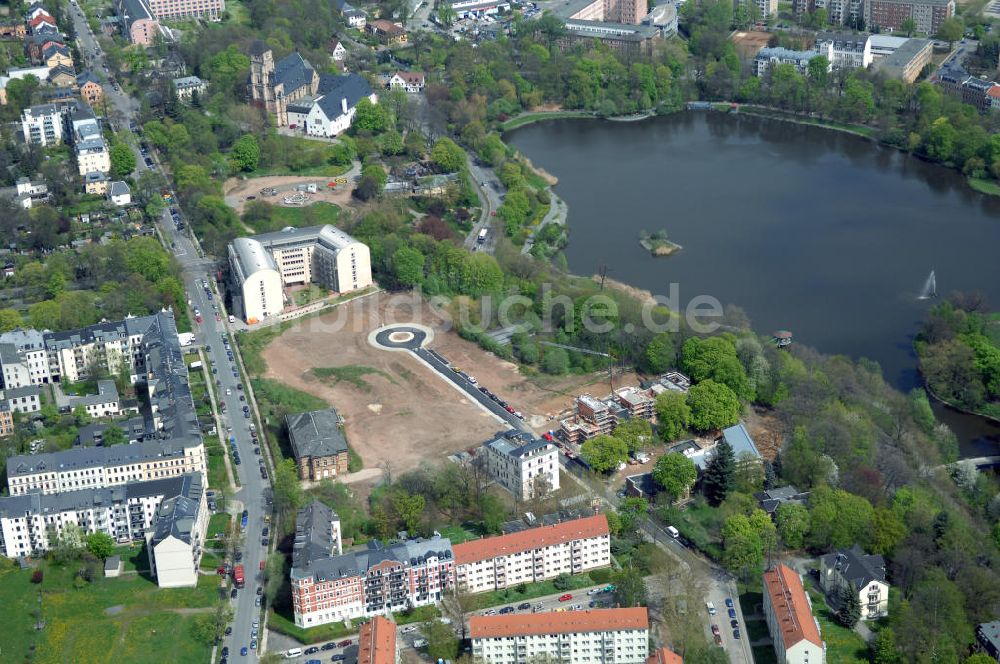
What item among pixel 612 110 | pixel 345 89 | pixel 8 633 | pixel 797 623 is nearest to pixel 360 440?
pixel 8 633

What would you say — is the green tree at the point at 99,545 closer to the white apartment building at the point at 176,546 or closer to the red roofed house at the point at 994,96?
the white apartment building at the point at 176,546

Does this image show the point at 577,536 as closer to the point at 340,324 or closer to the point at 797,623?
the point at 797,623

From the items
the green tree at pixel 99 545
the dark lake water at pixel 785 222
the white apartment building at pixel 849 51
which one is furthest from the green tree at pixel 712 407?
the white apartment building at pixel 849 51

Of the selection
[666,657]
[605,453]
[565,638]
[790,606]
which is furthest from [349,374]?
[790,606]

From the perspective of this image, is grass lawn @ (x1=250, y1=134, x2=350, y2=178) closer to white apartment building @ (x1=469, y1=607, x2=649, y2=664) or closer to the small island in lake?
the small island in lake

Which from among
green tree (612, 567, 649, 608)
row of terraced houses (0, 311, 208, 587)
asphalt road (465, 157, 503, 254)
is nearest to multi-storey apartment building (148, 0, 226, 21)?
asphalt road (465, 157, 503, 254)
